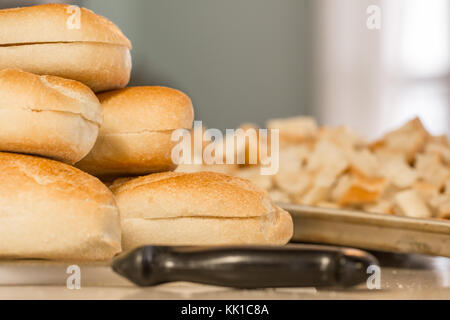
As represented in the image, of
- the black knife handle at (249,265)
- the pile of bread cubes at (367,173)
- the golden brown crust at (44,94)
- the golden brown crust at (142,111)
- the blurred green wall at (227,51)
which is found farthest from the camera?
the blurred green wall at (227,51)

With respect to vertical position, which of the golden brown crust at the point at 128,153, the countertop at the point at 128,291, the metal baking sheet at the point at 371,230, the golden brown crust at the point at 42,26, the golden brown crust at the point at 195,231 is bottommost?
the metal baking sheet at the point at 371,230

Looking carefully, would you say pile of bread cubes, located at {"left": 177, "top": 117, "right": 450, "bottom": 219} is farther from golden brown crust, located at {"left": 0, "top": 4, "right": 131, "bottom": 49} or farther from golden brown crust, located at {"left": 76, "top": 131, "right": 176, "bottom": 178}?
golden brown crust, located at {"left": 0, "top": 4, "right": 131, "bottom": 49}

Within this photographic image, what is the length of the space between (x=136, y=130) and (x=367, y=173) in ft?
1.84

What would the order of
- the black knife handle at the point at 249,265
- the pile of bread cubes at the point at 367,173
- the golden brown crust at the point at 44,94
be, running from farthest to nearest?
the pile of bread cubes at the point at 367,173
the golden brown crust at the point at 44,94
the black knife handle at the point at 249,265

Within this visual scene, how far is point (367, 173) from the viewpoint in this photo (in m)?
1.13

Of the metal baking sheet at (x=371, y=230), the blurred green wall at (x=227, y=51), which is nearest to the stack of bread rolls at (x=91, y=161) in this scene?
the metal baking sheet at (x=371, y=230)

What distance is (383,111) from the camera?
4.13 metres

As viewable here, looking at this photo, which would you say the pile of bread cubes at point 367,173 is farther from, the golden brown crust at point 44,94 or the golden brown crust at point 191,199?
the golden brown crust at point 44,94

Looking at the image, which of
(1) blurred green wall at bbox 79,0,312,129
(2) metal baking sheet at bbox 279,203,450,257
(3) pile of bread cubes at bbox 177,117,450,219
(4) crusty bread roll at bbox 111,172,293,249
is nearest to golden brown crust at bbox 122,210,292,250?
(4) crusty bread roll at bbox 111,172,293,249

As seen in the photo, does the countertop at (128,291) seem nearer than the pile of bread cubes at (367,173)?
Yes

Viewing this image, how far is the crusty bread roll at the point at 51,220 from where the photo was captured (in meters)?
0.58
